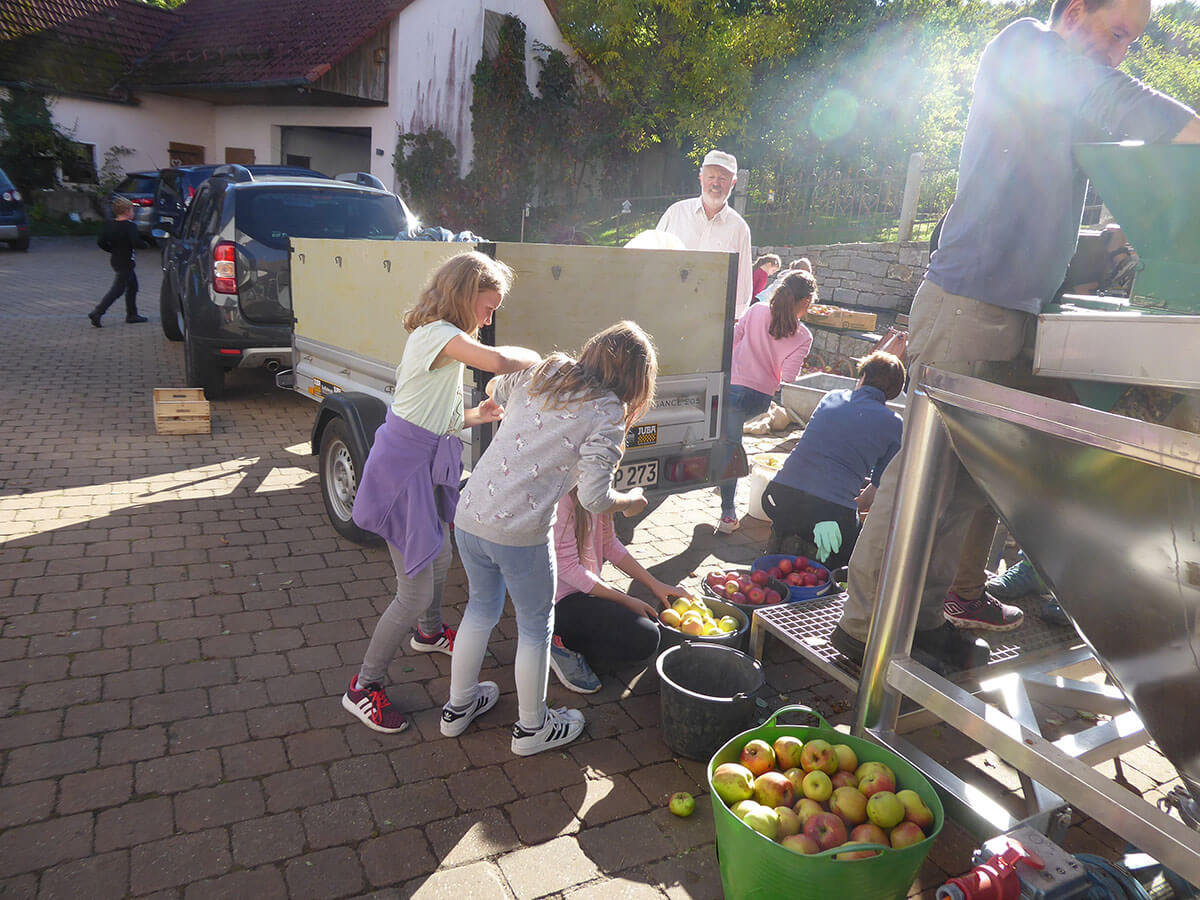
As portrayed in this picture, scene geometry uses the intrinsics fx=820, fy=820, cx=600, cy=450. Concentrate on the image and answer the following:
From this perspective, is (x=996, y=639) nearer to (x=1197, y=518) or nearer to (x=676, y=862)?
(x=676, y=862)

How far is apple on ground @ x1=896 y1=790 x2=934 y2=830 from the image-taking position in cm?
246

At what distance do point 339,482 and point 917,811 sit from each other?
13.2 ft

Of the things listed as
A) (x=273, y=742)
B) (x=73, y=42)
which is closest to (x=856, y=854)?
(x=273, y=742)

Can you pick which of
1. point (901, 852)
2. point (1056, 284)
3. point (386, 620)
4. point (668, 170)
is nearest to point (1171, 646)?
point (901, 852)

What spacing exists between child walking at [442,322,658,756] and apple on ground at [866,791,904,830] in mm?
1256

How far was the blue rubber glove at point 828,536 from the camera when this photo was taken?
474 cm

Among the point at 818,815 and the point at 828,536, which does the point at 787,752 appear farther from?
the point at 828,536

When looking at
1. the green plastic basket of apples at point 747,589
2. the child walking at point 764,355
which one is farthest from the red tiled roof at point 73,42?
the green plastic basket of apples at point 747,589

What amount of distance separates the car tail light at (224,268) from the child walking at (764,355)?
4746 millimetres

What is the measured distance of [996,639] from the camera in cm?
383

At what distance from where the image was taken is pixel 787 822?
7.98 ft

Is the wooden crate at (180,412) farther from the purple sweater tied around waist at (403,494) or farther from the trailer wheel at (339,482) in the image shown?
the purple sweater tied around waist at (403,494)

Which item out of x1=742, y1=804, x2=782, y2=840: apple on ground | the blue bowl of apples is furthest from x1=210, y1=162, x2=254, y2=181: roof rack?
x1=742, y1=804, x2=782, y2=840: apple on ground

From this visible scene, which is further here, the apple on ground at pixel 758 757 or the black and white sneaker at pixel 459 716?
the black and white sneaker at pixel 459 716
